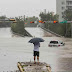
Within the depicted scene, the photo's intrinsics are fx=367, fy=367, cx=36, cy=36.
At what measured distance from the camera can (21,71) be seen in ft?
63.8

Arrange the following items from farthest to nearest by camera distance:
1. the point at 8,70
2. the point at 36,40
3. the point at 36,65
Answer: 1. the point at 36,40
2. the point at 36,65
3. the point at 8,70

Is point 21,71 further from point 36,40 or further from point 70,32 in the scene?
point 70,32

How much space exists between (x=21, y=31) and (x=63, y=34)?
144ft

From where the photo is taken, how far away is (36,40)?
24328mm

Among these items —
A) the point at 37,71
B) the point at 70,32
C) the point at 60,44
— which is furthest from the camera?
the point at 70,32

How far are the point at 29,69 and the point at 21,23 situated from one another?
143571 mm

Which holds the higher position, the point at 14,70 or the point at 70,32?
the point at 14,70

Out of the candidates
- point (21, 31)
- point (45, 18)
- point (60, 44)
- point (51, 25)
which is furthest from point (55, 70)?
point (45, 18)

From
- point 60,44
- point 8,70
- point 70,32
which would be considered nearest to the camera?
point 8,70

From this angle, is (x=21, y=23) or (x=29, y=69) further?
A: (x=21, y=23)

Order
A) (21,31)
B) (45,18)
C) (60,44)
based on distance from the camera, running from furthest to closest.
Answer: (45,18), (21,31), (60,44)

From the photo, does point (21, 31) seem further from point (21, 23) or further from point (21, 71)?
point (21, 71)

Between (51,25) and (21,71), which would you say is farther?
(51,25)

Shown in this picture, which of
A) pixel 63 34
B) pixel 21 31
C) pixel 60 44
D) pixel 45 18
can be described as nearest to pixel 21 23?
pixel 21 31
